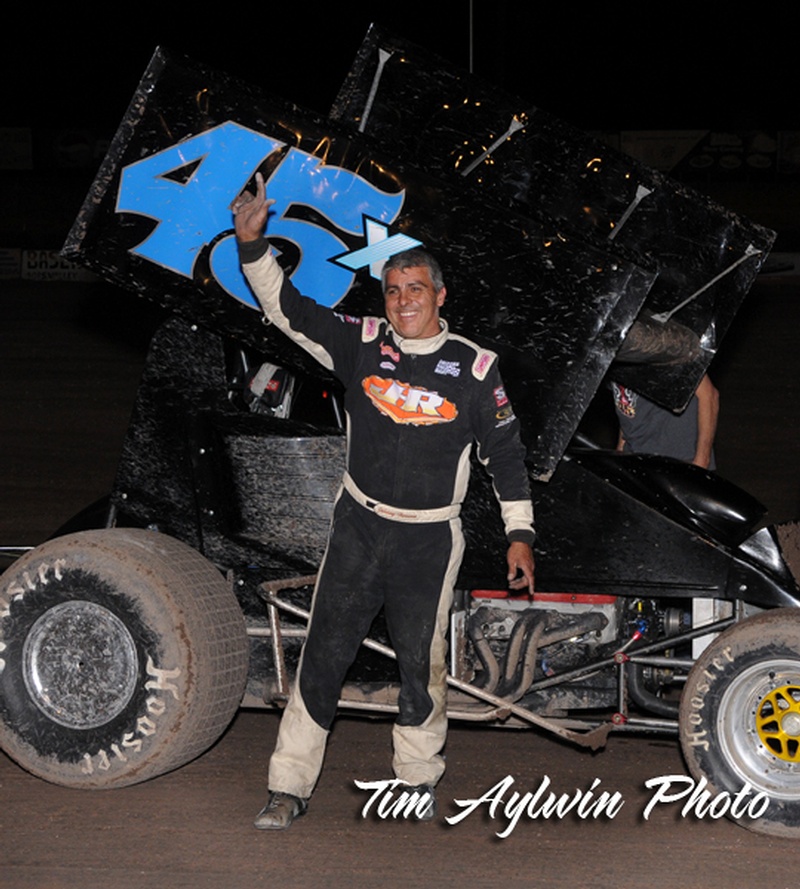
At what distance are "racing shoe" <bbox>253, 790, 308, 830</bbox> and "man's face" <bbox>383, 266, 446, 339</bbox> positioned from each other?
5.23 feet

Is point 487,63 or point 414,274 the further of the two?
point 487,63

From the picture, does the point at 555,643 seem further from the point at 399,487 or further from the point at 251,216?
the point at 251,216

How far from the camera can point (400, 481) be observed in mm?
4426

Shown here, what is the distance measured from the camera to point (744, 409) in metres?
12.0

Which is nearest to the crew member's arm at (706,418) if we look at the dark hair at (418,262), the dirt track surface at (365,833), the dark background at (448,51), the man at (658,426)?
the man at (658,426)

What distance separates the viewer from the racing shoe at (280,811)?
4527 mm

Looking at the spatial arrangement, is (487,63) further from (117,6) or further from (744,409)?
(744,409)

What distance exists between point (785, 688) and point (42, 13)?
35.5 metres

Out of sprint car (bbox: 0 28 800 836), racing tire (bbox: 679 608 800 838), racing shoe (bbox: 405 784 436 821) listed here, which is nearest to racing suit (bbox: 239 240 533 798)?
sprint car (bbox: 0 28 800 836)

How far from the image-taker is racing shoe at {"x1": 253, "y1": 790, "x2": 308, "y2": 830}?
178 inches

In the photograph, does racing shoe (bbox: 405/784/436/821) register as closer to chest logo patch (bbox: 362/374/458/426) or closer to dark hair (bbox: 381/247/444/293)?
chest logo patch (bbox: 362/374/458/426)

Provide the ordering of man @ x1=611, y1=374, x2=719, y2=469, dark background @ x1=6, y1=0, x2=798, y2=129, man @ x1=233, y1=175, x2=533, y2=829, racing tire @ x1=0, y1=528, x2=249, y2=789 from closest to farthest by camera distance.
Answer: man @ x1=233, y1=175, x2=533, y2=829
racing tire @ x1=0, y1=528, x2=249, y2=789
man @ x1=611, y1=374, x2=719, y2=469
dark background @ x1=6, y1=0, x2=798, y2=129

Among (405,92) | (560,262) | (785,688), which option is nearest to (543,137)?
(405,92)

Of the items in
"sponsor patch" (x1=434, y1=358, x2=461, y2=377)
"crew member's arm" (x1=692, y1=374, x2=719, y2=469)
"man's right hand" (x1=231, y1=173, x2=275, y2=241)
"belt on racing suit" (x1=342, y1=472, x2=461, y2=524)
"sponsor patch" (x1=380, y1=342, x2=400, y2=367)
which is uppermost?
"man's right hand" (x1=231, y1=173, x2=275, y2=241)
